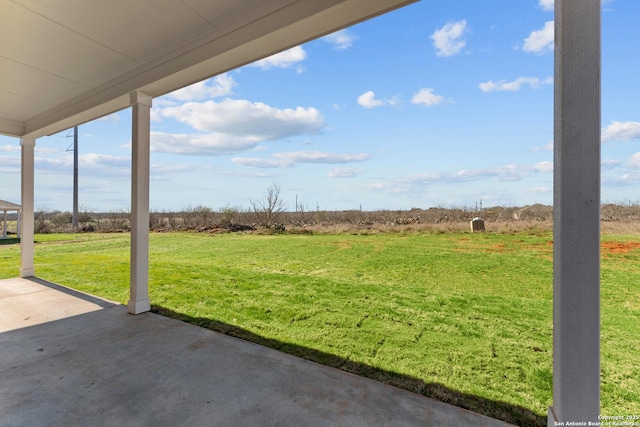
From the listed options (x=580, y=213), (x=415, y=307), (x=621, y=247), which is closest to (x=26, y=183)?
(x=415, y=307)

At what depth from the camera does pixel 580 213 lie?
1.12 meters

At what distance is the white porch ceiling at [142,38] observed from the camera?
74.4 inches

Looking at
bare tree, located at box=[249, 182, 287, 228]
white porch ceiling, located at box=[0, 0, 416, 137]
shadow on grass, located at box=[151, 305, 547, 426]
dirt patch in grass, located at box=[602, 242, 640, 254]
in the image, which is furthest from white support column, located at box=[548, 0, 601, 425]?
bare tree, located at box=[249, 182, 287, 228]

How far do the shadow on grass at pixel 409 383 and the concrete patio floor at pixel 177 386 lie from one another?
0.43 feet

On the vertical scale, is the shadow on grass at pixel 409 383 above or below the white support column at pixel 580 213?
below

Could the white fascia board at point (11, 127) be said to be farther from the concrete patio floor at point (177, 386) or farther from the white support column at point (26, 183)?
the concrete patio floor at point (177, 386)

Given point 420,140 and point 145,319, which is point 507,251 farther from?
point 145,319

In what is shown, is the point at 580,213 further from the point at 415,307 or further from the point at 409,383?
the point at 415,307

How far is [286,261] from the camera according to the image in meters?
7.37

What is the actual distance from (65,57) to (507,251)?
964 centimetres

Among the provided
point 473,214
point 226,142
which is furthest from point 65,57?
point 473,214

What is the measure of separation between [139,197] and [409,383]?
10.5 feet

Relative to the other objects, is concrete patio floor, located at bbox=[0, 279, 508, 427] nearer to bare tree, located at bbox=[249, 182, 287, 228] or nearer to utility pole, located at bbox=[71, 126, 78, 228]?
bare tree, located at bbox=[249, 182, 287, 228]

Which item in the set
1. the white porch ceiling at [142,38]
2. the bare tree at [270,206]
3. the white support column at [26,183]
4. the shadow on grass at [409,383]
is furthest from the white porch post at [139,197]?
the bare tree at [270,206]
